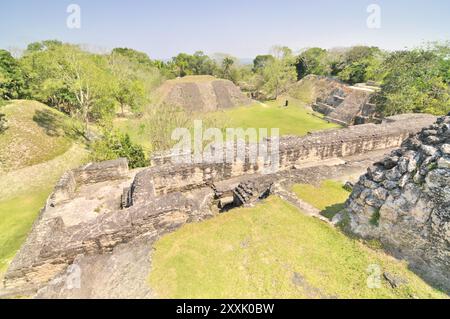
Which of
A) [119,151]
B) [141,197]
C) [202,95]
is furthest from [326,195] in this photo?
[202,95]

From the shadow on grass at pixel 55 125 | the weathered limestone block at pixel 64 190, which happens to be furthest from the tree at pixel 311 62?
the weathered limestone block at pixel 64 190

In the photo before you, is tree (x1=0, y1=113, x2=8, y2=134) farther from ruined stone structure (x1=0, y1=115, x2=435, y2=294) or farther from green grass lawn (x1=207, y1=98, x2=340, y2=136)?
green grass lawn (x1=207, y1=98, x2=340, y2=136)

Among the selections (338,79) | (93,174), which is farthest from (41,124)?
(338,79)

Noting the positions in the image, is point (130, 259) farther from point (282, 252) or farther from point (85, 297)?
point (282, 252)

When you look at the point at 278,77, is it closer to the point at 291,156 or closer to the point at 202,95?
the point at 202,95

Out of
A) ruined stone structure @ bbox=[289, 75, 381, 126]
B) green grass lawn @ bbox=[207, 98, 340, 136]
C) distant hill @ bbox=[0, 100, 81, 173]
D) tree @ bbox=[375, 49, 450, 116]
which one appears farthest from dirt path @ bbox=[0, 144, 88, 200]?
tree @ bbox=[375, 49, 450, 116]

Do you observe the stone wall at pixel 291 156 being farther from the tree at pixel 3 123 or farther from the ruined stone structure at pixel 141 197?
the tree at pixel 3 123
